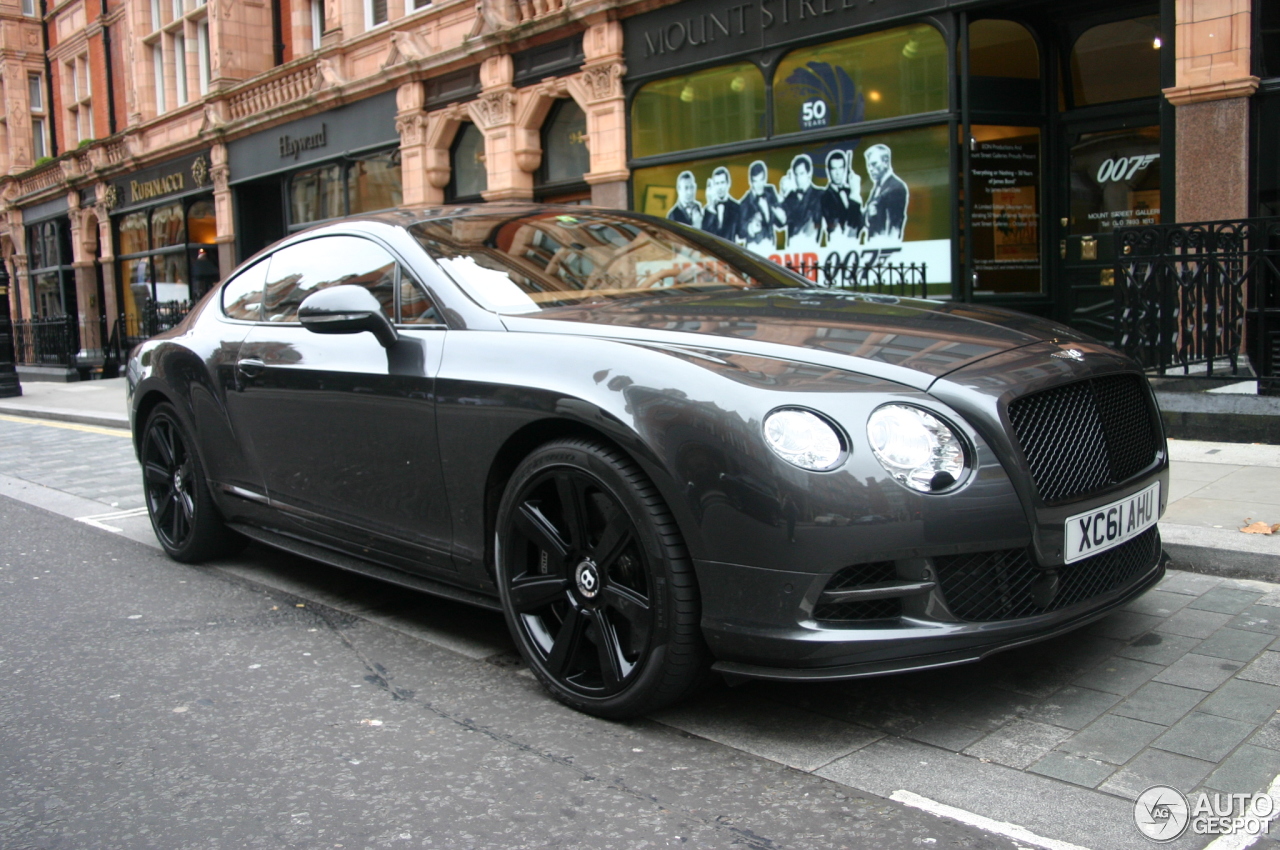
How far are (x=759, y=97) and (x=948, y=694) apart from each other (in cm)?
956

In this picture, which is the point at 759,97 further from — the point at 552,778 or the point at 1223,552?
the point at 552,778

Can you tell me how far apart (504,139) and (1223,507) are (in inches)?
453

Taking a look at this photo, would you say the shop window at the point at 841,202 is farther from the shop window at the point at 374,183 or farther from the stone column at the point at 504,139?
the shop window at the point at 374,183

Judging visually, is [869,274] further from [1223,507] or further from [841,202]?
[1223,507]

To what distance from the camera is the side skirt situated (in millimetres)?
3697

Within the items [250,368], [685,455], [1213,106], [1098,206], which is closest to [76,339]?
[1098,206]

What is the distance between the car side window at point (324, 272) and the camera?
411cm

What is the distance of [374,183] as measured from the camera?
17.9 meters

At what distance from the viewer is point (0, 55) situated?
3192 cm

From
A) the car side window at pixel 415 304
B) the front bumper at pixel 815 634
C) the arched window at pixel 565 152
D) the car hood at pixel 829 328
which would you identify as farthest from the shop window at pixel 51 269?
the front bumper at pixel 815 634

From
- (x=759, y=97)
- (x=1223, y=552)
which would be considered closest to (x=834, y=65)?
(x=759, y=97)

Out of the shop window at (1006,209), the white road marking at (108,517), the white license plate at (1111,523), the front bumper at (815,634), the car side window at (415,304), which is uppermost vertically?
the shop window at (1006,209)

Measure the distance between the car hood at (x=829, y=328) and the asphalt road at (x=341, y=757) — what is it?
109 centimetres

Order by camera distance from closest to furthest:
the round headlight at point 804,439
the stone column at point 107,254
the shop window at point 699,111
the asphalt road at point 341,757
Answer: the asphalt road at point 341,757 < the round headlight at point 804,439 < the shop window at point 699,111 < the stone column at point 107,254
